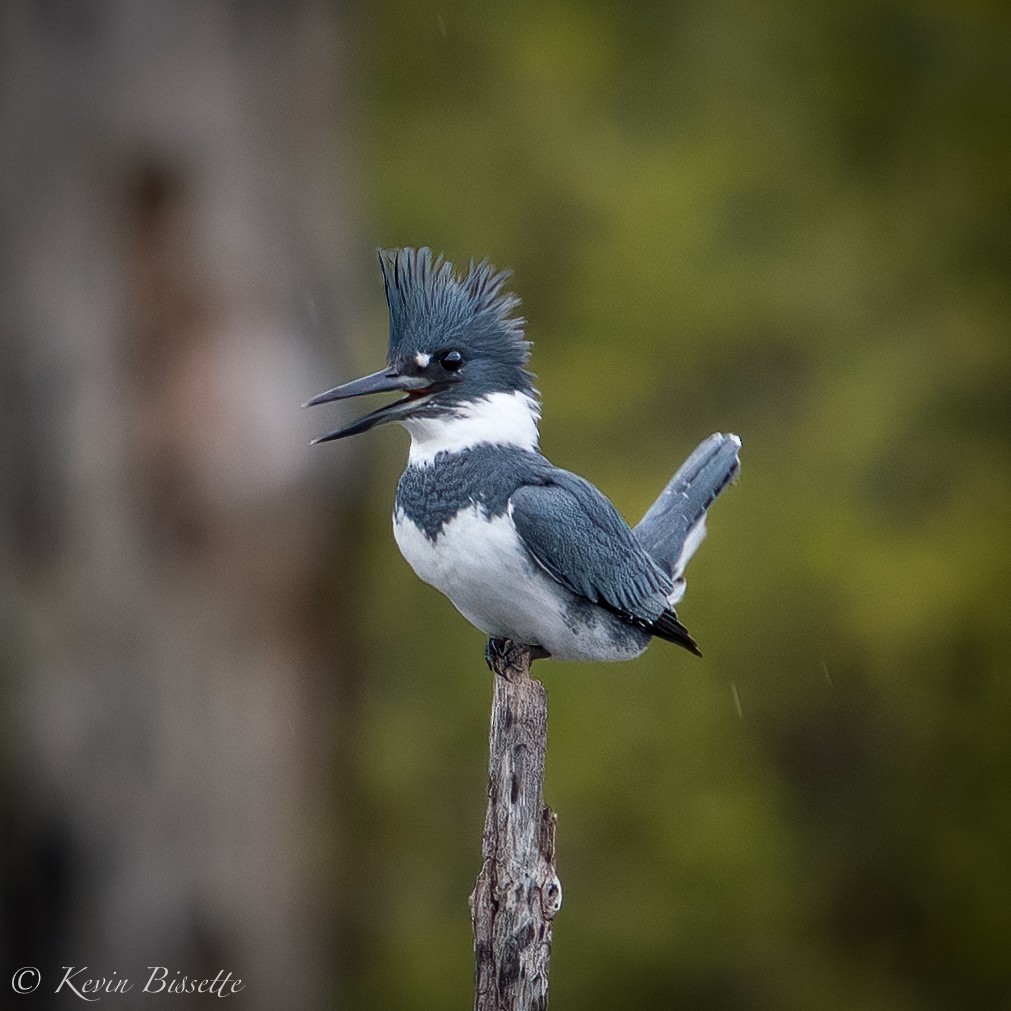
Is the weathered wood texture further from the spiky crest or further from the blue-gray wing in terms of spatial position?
the spiky crest

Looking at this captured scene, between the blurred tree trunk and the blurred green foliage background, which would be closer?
the blurred tree trunk

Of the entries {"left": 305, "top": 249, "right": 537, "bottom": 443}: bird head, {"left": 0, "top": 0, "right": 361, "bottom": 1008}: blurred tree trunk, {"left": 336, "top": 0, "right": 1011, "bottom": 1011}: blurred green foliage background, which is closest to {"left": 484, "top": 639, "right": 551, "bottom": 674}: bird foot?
{"left": 305, "top": 249, "right": 537, "bottom": 443}: bird head

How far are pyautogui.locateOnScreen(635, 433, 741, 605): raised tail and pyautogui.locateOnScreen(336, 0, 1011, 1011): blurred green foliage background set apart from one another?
2010mm

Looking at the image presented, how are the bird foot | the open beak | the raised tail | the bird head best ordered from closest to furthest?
the open beak → the bird head → the bird foot → the raised tail

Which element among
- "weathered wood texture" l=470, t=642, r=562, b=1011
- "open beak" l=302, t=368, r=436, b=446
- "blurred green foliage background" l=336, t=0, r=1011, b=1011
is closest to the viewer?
"weathered wood texture" l=470, t=642, r=562, b=1011

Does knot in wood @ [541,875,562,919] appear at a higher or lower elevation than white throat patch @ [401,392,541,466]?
lower

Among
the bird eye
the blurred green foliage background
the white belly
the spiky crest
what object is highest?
the blurred green foliage background

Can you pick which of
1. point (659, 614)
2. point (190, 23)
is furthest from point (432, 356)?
point (190, 23)

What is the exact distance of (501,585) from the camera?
3.12 m

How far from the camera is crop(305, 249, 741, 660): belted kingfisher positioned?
313cm

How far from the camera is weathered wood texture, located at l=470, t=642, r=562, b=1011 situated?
9.64 ft

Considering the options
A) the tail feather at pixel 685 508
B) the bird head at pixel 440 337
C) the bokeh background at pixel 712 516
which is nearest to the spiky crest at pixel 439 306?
the bird head at pixel 440 337

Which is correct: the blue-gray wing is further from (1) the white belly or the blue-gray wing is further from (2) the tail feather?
(2) the tail feather

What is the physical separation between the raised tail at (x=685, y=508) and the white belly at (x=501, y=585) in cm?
53
